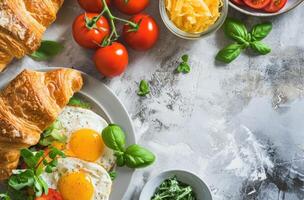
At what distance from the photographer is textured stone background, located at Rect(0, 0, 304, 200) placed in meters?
3.41

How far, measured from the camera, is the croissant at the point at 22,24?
3018mm

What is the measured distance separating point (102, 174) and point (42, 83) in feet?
2.00

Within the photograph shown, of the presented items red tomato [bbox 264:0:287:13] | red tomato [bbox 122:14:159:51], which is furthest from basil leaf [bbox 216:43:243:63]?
red tomato [bbox 122:14:159:51]

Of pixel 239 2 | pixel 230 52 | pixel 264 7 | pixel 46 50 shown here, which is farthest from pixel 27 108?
pixel 264 7

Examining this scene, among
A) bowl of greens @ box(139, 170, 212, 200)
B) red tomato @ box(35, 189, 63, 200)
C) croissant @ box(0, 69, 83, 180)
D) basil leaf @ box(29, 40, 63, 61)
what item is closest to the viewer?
croissant @ box(0, 69, 83, 180)

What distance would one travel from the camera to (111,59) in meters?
3.21

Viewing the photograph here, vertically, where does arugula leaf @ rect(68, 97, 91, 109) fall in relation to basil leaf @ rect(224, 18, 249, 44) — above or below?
below

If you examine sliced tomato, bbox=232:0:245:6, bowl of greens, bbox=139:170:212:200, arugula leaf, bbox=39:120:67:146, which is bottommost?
bowl of greens, bbox=139:170:212:200

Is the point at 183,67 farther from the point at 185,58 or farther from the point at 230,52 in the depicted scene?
the point at 230,52

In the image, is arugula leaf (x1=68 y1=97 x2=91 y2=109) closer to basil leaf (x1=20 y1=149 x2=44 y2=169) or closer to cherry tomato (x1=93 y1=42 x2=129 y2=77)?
cherry tomato (x1=93 y1=42 x2=129 y2=77)

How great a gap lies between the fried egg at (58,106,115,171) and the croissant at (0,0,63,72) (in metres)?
0.44

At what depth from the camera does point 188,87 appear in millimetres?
3438

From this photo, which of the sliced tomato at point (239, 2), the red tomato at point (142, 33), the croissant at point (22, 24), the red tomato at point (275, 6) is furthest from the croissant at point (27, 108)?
the red tomato at point (275, 6)

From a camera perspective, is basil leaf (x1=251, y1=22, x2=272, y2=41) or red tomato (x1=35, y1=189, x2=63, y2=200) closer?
red tomato (x1=35, y1=189, x2=63, y2=200)
